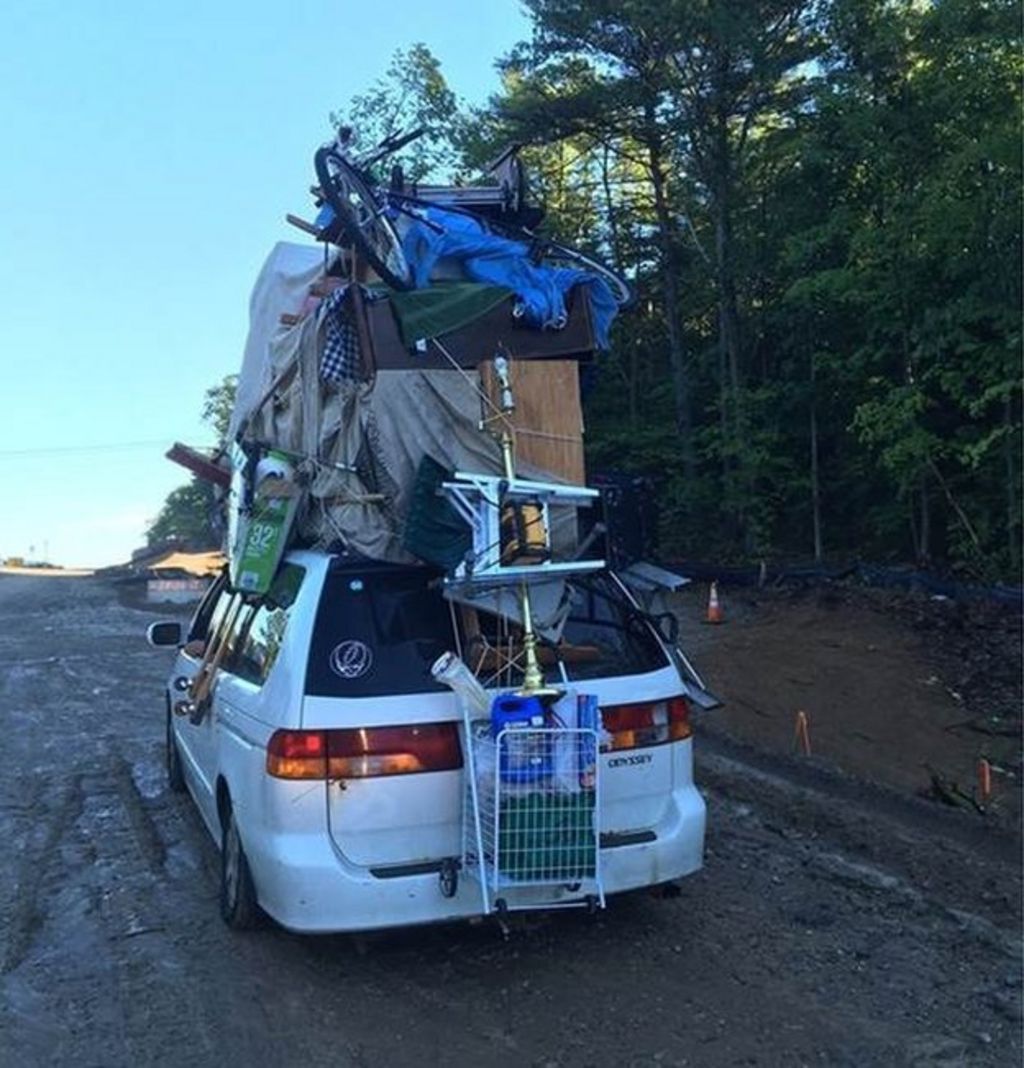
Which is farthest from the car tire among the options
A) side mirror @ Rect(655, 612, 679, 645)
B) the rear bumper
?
side mirror @ Rect(655, 612, 679, 645)

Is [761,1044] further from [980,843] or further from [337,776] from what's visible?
[980,843]

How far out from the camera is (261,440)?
6.60 metres

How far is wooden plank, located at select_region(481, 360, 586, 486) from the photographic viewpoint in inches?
196

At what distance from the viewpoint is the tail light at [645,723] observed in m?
4.55

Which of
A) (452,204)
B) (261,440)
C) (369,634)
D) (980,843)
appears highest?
(452,204)

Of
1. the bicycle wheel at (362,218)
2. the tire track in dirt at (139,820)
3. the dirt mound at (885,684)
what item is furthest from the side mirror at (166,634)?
the dirt mound at (885,684)

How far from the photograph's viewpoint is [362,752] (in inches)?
167

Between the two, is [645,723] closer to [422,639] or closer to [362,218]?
[422,639]

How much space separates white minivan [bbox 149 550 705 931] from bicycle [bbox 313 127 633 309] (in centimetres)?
169

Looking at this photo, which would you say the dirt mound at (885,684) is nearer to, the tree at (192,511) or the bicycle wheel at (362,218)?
the bicycle wheel at (362,218)

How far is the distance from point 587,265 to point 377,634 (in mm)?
2729

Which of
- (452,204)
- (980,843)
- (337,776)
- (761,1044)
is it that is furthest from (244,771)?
(980,843)

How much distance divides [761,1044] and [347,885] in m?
1.57

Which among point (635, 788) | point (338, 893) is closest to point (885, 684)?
point (635, 788)
